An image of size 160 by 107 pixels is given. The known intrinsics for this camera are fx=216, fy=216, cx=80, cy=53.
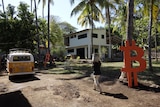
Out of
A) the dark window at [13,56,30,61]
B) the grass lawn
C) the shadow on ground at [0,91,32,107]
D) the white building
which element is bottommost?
the shadow on ground at [0,91,32,107]

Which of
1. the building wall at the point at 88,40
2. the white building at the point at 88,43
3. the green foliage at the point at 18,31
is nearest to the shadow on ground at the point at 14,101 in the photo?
the green foliage at the point at 18,31

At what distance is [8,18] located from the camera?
84.6 ft

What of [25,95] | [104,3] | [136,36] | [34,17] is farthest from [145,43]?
[25,95]

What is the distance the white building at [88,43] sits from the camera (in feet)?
122

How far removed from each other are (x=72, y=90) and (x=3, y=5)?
88.7 feet

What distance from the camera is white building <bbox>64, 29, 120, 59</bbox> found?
122 feet

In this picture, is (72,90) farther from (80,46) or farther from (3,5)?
(80,46)

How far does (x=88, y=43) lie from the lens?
37.1m

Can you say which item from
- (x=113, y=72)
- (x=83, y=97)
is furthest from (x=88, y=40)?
(x=83, y=97)

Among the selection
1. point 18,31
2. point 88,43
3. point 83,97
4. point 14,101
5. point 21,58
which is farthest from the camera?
point 88,43

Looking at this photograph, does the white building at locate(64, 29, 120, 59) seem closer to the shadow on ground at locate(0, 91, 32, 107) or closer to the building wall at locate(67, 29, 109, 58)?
the building wall at locate(67, 29, 109, 58)

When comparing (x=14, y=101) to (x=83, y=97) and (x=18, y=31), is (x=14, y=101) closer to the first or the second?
(x=83, y=97)

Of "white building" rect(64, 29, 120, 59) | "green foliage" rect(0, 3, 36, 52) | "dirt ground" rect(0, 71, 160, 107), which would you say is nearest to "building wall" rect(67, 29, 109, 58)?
"white building" rect(64, 29, 120, 59)

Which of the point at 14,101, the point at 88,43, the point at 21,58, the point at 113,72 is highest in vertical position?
the point at 88,43
